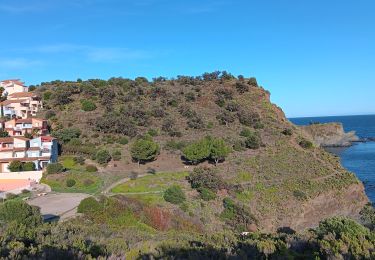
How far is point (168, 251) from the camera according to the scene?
12250 mm

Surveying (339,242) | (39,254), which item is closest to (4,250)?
(39,254)

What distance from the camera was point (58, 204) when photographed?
1304 inches

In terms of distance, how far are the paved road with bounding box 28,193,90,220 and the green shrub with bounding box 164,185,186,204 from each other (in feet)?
25.7

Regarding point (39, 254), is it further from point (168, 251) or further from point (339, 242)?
point (339, 242)

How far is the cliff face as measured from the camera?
118375 mm

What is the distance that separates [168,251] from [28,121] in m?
48.5

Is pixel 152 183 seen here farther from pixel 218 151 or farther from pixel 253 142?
pixel 253 142

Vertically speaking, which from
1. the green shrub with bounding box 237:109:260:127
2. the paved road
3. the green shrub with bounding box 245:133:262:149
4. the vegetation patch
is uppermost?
the green shrub with bounding box 237:109:260:127

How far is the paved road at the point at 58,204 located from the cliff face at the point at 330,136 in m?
94.5

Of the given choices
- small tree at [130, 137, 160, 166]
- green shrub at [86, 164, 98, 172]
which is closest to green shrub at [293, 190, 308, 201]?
small tree at [130, 137, 160, 166]

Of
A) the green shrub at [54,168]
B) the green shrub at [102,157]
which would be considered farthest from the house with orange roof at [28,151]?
the green shrub at [102,157]

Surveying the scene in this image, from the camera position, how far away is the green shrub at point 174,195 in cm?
3581

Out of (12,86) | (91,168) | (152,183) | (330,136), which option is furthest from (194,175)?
(330,136)

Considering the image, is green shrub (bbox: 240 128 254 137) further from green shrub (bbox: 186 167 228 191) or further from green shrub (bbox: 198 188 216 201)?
green shrub (bbox: 198 188 216 201)
